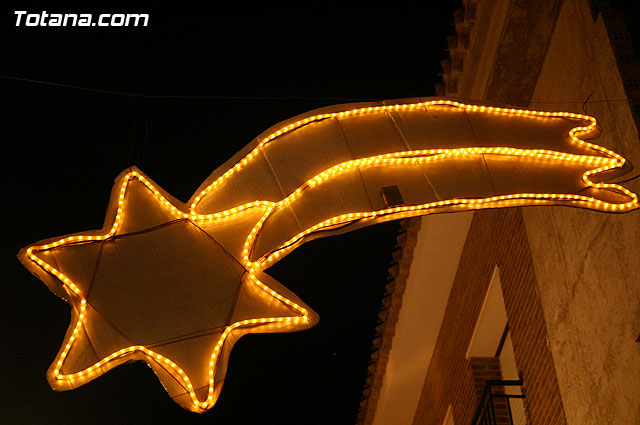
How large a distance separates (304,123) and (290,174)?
0.44 m

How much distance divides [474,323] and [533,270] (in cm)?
259

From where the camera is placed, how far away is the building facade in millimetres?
7355

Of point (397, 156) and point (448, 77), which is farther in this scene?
point (448, 77)

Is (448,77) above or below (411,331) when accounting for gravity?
above

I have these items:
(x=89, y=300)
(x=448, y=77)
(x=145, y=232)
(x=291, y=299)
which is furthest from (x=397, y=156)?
(x=448, y=77)

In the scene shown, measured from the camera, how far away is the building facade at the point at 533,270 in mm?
7355

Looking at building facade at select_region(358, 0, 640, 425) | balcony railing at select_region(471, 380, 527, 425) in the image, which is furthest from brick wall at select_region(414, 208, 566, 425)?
balcony railing at select_region(471, 380, 527, 425)

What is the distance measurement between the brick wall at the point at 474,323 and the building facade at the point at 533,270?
0.07ft

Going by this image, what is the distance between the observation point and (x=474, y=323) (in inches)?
471

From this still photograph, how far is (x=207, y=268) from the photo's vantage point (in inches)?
229

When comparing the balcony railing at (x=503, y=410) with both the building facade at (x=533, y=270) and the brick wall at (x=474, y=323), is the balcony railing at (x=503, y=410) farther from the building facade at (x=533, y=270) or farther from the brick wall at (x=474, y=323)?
the brick wall at (x=474, y=323)

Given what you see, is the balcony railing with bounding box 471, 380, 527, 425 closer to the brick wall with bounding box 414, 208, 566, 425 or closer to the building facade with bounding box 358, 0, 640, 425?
the building facade with bounding box 358, 0, 640, 425

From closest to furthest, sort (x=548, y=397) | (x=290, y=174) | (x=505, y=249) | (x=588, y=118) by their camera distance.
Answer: (x=290, y=174) → (x=588, y=118) → (x=548, y=397) → (x=505, y=249)

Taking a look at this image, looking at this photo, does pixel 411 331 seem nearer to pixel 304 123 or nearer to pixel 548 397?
pixel 548 397
